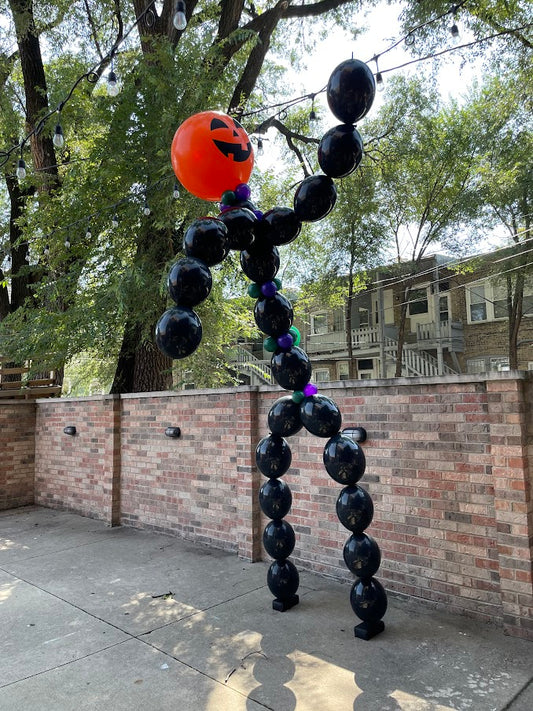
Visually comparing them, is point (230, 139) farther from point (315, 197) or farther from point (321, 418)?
point (321, 418)

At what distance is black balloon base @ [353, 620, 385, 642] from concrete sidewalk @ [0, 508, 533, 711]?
5cm

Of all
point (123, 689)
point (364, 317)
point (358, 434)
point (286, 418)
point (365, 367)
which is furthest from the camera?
point (365, 367)

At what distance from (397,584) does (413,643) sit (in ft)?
2.36

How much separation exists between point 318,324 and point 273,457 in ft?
61.5

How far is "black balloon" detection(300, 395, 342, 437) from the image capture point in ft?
10.7

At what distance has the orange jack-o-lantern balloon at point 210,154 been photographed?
3205 mm

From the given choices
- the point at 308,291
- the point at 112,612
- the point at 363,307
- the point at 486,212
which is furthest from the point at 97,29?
the point at 363,307

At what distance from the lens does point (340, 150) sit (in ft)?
10.1

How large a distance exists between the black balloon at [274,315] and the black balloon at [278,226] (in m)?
0.39

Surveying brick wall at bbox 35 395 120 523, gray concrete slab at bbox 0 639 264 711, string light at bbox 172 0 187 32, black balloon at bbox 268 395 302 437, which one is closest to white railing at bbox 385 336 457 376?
brick wall at bbox 35 395 120 523

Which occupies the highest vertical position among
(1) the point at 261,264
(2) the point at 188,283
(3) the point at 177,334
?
(1) the point at 261,264

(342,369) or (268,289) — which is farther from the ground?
(342,369)

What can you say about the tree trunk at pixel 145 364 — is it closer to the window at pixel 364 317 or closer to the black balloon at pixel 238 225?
the black balloon at pixel 238 225

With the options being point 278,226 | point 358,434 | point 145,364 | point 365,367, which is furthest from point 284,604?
point 365,367
